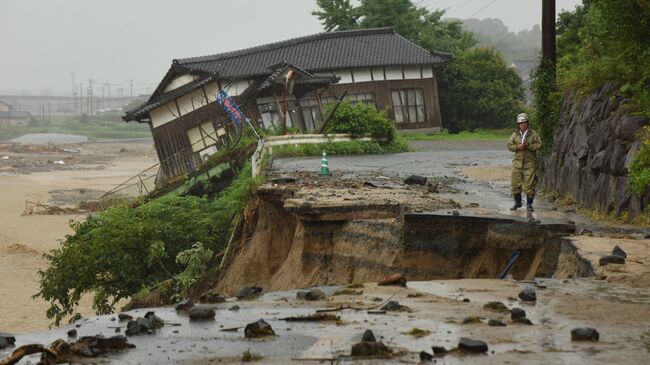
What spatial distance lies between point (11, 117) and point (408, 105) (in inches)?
4488

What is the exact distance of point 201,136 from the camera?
43062 millimetres

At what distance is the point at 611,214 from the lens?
1603 centimetres

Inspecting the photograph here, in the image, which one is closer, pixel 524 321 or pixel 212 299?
pixel 524 321

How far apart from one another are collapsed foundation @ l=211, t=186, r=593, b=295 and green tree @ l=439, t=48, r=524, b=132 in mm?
35432

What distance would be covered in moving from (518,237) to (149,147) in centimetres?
10569

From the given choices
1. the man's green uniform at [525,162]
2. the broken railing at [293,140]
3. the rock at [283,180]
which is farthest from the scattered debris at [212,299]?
the broken railing at [293,140]

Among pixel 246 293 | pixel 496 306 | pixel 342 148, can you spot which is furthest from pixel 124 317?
pixel 342 148

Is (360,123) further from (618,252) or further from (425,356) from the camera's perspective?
(425,356)

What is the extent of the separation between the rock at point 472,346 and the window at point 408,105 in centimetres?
4331

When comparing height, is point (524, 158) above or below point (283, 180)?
above

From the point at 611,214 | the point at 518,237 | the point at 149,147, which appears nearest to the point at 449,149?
the point at 611,214

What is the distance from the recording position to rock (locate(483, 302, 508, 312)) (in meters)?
9.74

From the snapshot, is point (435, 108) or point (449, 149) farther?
point (435, 108)

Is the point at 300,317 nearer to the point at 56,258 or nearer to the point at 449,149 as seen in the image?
the point at 56,258
